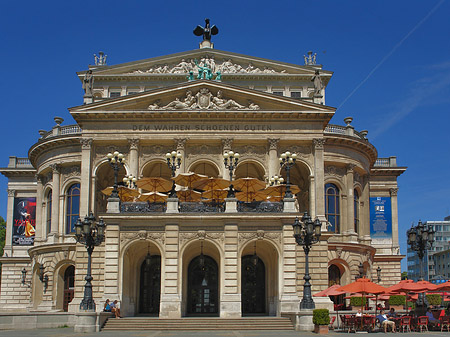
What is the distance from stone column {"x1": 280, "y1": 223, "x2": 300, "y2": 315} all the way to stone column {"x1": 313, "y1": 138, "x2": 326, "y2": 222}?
13583mm

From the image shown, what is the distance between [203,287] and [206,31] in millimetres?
34277

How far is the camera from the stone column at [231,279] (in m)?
37.6

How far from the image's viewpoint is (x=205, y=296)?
45.1m

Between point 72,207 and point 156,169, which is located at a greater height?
point 156,169

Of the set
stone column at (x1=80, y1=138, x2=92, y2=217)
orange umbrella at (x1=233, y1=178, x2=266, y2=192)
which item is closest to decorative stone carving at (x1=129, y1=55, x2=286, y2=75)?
stone column at (x1=80, y1=138, x2=92, y2=217)

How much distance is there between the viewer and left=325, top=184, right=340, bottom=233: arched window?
190 ft

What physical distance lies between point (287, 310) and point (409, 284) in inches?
282

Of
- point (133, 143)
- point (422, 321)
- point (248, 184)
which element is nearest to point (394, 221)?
point (248, 184)

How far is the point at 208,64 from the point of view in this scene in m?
64.2

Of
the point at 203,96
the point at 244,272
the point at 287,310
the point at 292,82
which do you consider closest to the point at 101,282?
the point at 244,272

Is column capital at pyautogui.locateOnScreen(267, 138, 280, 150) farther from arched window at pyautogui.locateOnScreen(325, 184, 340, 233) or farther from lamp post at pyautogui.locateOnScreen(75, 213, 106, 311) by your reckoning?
lamp post at pyautogui.locateOnScreen(75, 213, 106, 311)

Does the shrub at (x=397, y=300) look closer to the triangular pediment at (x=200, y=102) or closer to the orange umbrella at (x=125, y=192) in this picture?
the triangular pediment at (x=200, y=102)

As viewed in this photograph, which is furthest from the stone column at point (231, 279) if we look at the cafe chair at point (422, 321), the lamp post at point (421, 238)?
the lamp post at point (421, 238)

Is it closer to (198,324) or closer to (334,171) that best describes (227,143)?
(334,171)
